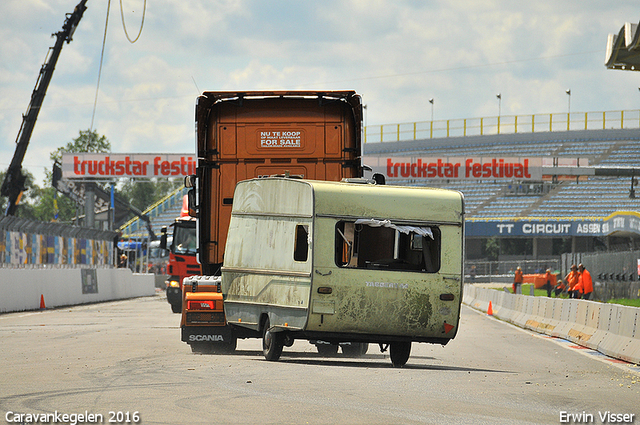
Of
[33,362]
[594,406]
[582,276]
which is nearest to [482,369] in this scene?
[594,406]

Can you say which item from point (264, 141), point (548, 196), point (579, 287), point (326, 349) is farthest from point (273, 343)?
point (548, 196)

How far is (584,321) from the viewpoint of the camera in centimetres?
2052

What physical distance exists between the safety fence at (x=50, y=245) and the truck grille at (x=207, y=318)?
14.2 metres

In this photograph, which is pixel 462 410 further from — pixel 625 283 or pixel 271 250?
pixel 625 283

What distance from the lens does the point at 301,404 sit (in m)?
9.24

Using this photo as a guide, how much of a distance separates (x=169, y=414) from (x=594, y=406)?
422 cm

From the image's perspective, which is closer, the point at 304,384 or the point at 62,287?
the point at 304,384

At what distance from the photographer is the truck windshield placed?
1135 inches

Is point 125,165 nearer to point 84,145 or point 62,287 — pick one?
point 62,287

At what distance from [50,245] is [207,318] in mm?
19033

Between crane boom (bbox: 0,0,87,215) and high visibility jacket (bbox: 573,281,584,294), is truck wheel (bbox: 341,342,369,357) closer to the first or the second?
high visibility jacket (bbox: 573,281,584,294)

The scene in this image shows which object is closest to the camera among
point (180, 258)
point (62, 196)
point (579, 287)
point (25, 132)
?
point (180, 258)

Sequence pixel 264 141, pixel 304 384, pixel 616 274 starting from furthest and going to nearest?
pixel 616 274
pixel 264 141
pixel 304 384

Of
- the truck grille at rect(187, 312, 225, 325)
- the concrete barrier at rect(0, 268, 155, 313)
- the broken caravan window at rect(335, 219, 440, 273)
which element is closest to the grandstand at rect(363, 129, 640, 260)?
the concrete barrier at rect(0, 268, 155, 313)
